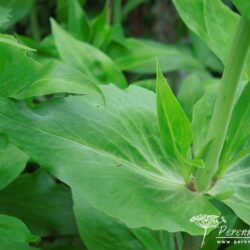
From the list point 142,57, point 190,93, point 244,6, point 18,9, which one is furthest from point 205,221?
point 18,9

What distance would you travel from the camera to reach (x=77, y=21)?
971 millimetres

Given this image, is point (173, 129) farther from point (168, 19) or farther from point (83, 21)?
point (168, 19)

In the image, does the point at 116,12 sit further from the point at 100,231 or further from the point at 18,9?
the point at 100,231

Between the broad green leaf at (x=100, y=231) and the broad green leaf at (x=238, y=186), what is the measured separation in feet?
0.32

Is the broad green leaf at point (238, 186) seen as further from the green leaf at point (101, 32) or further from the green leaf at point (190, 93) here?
the green leaf at point (101, 32)

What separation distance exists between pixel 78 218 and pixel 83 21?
47cm

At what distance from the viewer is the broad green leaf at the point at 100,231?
585mm

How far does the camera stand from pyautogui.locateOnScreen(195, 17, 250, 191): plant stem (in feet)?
1.68

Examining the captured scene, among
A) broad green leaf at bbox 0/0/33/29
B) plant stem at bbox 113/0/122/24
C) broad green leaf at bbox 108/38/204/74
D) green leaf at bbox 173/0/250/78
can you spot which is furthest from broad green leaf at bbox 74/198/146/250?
plant stem at bbox 113/0/122/24

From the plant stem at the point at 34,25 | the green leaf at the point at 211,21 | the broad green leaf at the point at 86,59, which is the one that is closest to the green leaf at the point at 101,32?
the broad green leaf at the point at 86,59

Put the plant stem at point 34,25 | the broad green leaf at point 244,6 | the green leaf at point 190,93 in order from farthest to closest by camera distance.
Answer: the plant stem at point 34,25 → the green leaf at point 190,93 → the broad green leaf at point 244,6

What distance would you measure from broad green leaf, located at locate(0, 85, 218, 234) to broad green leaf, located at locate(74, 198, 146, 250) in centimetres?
1

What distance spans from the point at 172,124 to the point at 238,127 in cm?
8

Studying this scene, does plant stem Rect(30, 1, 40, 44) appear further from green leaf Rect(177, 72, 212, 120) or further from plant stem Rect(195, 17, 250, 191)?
plant stem Rect(195, 17, 250, 191)
